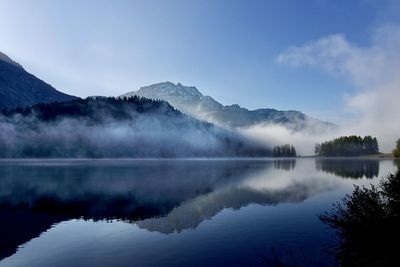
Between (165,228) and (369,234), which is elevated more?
(369,234)

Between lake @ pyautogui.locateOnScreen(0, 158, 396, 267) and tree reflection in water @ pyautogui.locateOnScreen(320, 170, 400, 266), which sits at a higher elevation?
tree reflection in water @ pyautogui.locateOnScreen(320, 170, 400, 266)

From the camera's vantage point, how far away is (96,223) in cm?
4869

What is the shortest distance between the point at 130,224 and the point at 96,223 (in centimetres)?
535

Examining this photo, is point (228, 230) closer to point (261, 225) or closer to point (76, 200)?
point (261, 225)

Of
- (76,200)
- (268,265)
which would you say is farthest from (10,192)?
(268,265)

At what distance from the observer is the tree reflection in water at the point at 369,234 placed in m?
23.9

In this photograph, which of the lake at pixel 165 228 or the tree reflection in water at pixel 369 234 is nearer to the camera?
the tree reflection in water at pixel 369 234

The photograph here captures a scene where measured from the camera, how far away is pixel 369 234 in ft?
89.0

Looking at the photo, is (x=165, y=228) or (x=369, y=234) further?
(x=165, y=228)

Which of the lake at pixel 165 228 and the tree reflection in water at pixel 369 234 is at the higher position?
the tree reflection in water at pixel 369 234

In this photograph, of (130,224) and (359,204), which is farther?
(130,224)

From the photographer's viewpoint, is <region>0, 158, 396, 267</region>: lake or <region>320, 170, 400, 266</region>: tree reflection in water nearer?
<region>320, 170, 400, 266</region>: tree reflection in water

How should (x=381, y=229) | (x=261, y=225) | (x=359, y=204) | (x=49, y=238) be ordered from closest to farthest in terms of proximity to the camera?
(x=381, y=229) → (x=359, y=204) → (x=49, y=238) → (x=261, y=225)

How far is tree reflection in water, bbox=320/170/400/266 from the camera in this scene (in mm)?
23944
